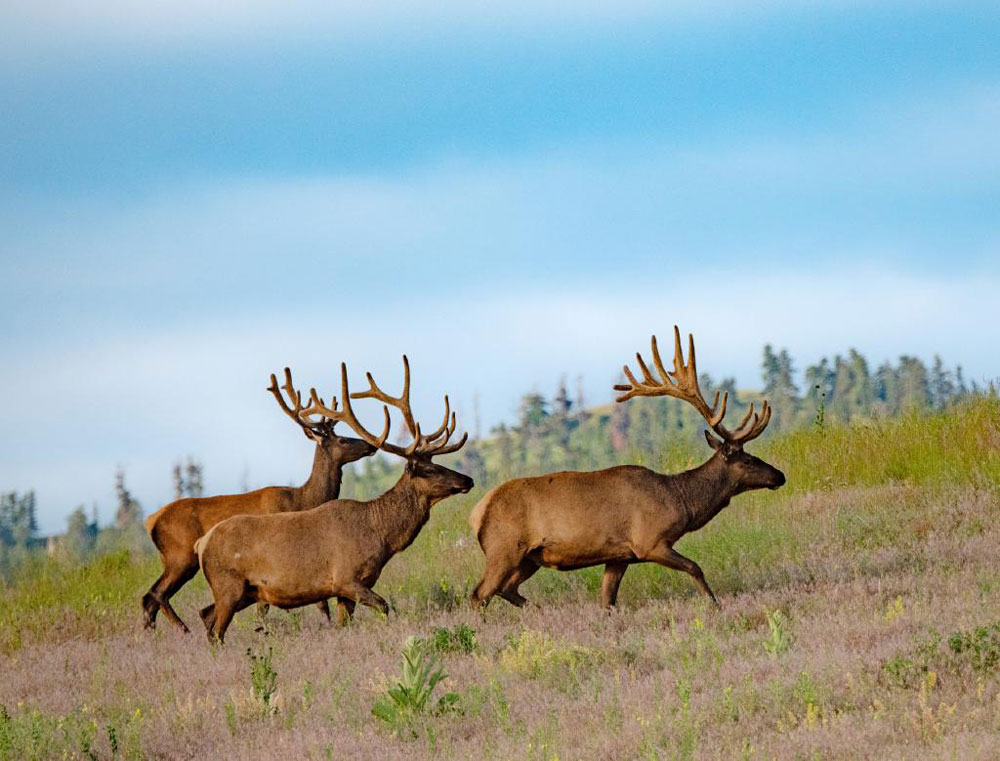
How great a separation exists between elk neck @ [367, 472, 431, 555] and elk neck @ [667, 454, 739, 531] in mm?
2164

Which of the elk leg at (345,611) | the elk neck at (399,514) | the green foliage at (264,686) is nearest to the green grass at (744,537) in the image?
the elk leg at (345,611)

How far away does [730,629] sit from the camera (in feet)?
30.5

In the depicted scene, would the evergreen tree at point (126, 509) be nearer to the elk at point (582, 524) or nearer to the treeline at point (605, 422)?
the treeline at point (605, 422)

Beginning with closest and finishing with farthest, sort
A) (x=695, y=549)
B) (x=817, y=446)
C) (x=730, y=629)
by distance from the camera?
(x=730, y=629) → (x=695, y=549) → (x=817, y=446)

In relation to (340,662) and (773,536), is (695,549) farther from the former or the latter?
(340,662)

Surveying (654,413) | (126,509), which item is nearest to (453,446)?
(126,509)

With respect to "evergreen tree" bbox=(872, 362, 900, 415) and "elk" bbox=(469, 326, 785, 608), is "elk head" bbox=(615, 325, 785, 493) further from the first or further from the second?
"evergreen tree" bbox=(872, 362, 900, 415)

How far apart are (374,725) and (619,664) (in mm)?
1792

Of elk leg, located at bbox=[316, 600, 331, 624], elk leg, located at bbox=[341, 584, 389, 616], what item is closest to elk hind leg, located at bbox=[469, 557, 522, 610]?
elk leg, located at bbox=[341, 584, 389, 616]

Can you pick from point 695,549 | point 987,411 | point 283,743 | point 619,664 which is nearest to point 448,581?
point 695,549

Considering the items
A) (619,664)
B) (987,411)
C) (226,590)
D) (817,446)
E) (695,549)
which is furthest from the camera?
(817,446)

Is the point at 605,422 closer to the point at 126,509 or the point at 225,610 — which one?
the point at 126,509

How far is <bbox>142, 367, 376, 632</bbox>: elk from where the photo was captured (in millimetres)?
12266

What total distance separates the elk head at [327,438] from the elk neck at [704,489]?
3230 mm
